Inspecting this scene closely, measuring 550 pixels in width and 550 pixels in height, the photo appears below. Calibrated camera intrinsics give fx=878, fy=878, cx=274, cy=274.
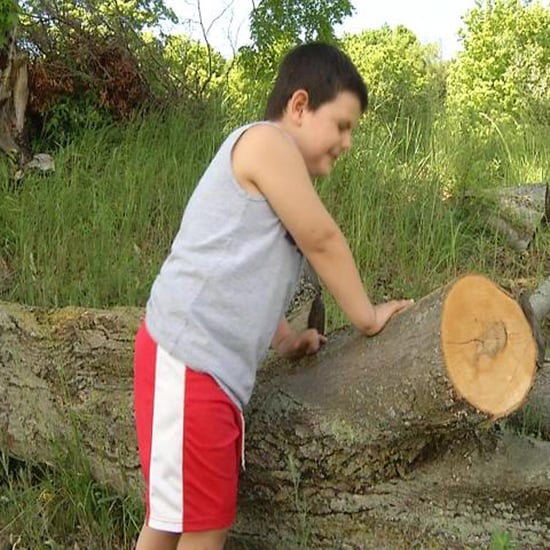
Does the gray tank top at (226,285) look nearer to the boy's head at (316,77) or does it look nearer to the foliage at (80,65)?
the boy's head at (316,77)

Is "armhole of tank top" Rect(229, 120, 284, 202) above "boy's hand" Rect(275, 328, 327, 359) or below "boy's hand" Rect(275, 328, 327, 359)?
above

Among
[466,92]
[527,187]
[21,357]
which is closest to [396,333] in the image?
[21,357]

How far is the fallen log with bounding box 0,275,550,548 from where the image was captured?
2121 millimetres

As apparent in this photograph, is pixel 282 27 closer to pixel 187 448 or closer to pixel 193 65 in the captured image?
pixel 193 65

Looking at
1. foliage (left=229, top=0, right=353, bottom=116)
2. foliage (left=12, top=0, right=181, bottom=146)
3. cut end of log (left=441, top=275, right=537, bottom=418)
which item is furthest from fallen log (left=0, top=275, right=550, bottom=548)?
foliage (left=229, top=0, right=353, bottom=116)

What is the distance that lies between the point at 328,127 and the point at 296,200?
23 centimetres

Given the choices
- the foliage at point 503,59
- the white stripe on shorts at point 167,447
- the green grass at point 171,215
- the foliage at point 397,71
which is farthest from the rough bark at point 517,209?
the white stripe on shorts at point 167,447

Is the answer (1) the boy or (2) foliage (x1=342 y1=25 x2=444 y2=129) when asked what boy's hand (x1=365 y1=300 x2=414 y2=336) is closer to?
(1) the boy

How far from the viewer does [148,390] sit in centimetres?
222

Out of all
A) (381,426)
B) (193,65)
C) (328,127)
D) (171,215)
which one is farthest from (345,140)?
(193,65)

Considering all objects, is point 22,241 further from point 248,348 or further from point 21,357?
point 248,348

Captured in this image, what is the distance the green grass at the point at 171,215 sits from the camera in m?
4.28

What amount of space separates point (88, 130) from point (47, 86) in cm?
45

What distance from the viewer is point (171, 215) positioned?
543 cm
